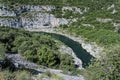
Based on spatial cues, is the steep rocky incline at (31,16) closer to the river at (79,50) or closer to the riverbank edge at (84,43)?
the riverbank edge at (84,43)

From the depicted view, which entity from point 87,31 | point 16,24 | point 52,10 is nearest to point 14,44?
point 87,31

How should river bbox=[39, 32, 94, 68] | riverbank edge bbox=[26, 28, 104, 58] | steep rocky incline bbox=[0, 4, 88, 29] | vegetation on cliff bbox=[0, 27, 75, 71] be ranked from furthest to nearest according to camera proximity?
steep rocky incline bbox=[0, 4, 88, 29], riverbank edge bbox=[26, 28, 104, 58], river bbox=[39, 32, 94, 68], vegetation on cliff bbox=[0, 27, 75, 71]

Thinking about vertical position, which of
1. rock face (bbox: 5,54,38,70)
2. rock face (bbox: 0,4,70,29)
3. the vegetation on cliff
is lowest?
rock face (bbox: 0,4,70,29)

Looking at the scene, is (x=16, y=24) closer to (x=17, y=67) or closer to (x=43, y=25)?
(x=43, y=25)

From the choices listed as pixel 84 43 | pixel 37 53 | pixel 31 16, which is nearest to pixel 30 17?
pixel 31 16

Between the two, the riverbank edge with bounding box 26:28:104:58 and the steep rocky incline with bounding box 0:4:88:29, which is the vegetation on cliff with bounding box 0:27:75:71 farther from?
the steep rocky incline with bounding box 0:4:88:29

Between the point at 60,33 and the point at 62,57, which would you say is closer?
the point at 62,57

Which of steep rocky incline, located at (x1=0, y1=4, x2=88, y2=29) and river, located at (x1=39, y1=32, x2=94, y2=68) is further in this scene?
steep rocky incline, located at (x1=0, y1=4, x2=88, y2=29)

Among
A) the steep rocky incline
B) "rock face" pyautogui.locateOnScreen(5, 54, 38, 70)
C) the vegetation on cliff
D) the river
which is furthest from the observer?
the steep rocky incline

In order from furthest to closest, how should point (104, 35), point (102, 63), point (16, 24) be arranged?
point (16, 24), point (104, 35), point (102, 63)

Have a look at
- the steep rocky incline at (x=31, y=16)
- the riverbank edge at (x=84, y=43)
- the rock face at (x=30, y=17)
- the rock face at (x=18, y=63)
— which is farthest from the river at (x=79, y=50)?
the rock face at (x=18, y=63)

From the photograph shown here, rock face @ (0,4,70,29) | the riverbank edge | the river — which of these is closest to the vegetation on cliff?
the river
